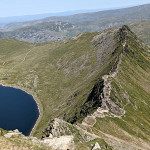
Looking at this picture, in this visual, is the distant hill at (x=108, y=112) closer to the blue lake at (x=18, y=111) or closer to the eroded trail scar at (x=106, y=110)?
the eroded trail scar at (x=106, y=110)

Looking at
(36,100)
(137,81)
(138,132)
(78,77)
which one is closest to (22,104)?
(36,100)

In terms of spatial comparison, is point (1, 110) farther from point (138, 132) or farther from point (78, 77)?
point (138, 132)

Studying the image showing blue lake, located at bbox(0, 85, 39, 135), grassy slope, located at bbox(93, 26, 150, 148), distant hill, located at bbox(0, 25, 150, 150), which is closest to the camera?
distant hill, located at bbox(0, 25, 150, 150)

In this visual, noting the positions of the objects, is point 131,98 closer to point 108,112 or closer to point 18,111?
point 108,112

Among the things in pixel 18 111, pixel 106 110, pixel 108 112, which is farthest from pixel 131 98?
pixel 18 111

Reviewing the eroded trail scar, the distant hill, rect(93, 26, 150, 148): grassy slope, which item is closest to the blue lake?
the distant hill

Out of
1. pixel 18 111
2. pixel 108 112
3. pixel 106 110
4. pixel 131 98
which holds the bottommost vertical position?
pixel 18 111

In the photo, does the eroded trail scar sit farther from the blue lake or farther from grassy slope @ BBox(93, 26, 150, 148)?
the blue lake
